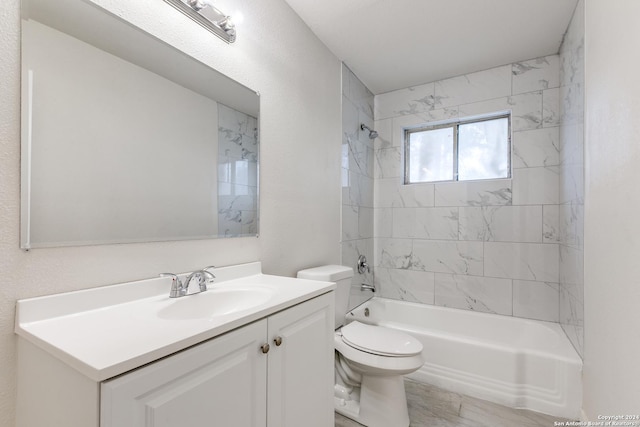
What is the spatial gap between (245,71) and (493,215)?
2315mm

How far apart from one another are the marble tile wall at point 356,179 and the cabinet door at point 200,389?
160cm

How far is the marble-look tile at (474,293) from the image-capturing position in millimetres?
2514

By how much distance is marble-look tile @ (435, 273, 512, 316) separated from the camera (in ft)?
8.25

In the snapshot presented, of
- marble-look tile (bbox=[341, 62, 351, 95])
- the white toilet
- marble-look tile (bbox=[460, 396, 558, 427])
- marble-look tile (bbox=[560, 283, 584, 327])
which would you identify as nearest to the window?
marble-look tile (bbox=[341, 62, 351, 95])

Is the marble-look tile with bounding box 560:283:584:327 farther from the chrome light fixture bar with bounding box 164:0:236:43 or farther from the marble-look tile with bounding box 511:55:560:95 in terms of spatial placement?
the chrome light fixture bar with bounding box 164:0:236:43

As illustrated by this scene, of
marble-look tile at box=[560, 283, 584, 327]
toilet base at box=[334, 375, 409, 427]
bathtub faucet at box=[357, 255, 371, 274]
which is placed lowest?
toilet base at box=[334, 375, 409, 427]

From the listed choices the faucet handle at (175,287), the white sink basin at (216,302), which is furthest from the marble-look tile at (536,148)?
the faucet handle at (175,287)

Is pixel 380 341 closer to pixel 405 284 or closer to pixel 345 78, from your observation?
pixel 405 284

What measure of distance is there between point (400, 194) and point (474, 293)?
44.6 inches

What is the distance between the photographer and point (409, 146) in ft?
9.98

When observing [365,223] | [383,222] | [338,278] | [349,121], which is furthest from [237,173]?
[383,222]

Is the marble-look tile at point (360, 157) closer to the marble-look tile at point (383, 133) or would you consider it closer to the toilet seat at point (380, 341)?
the marble-look tile at point (383, 133)

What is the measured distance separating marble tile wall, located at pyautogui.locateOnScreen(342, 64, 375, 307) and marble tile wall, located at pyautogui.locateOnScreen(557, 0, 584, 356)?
4.93 feet

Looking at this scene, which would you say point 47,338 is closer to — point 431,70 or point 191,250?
point 191,250
